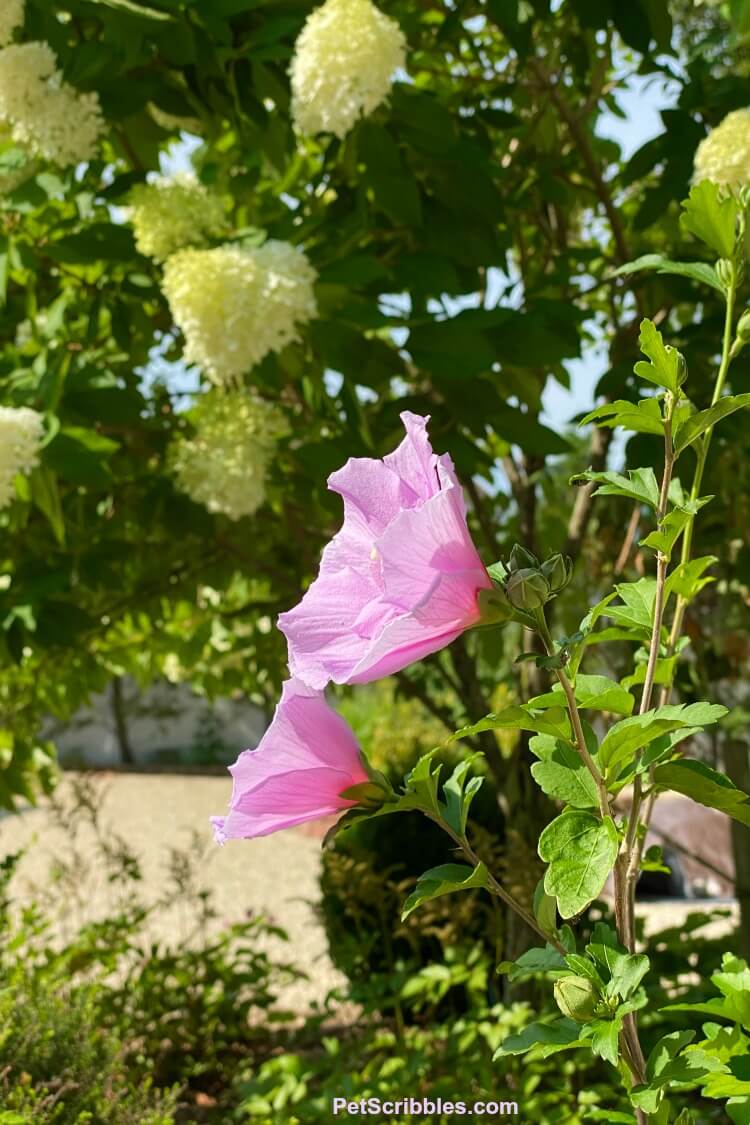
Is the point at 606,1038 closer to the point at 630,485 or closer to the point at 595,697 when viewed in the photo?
the point at 595,697

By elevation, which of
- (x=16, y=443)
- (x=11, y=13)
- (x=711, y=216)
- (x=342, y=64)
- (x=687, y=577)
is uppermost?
(x=11, y=13)

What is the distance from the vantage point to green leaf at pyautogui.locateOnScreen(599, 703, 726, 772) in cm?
68

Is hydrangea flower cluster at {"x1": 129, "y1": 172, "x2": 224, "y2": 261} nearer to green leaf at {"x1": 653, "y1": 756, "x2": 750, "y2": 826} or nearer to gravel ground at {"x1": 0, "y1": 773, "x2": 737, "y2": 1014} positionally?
green leaf at {"x1": 653, "y1": 756, "x2": 750, "y2": 826}

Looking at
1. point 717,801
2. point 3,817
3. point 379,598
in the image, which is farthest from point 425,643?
point 3,817

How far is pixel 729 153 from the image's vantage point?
1.60m

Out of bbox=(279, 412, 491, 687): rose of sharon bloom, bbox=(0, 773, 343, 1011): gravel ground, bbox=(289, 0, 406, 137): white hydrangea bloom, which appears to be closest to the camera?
bbox=(279, 412, 491, 687): rose of sharon bloom

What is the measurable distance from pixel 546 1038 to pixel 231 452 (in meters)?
1.20

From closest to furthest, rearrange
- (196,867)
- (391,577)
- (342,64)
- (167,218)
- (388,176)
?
(391,577) < (342,64) < (388,176) < (167,218) < (196,867)

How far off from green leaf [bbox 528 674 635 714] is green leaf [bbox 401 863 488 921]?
0.11 metres

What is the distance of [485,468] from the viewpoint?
2178mm

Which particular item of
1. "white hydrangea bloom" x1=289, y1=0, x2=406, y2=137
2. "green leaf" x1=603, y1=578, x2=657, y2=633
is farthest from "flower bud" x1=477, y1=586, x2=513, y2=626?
"white hydrangea bloom" x1=289, y1=0, x2=406, y2=137

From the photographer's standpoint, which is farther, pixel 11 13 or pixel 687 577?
pixel 11 13

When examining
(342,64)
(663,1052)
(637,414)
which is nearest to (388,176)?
(342,64)

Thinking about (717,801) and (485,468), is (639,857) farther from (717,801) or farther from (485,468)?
(485,468)
